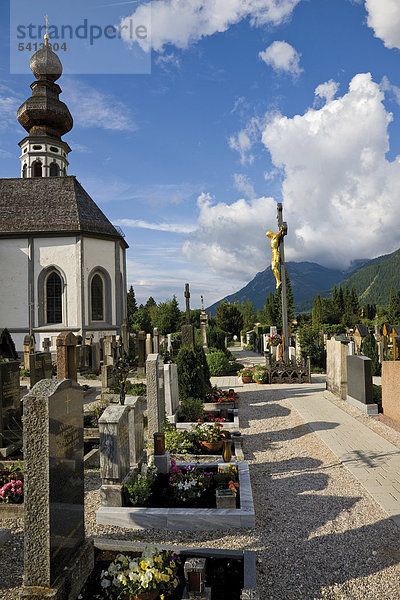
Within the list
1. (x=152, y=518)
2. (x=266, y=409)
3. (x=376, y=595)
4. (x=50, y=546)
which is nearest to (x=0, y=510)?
(x=152, y=518)

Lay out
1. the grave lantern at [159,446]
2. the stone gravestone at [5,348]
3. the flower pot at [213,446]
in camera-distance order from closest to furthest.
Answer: the grave lantern at [159,446]
the flower pot at [213,446]
the stone gravestone at [5,348]

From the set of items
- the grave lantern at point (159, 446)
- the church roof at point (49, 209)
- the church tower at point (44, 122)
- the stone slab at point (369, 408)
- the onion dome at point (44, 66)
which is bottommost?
the stone slab at point (369, 408)

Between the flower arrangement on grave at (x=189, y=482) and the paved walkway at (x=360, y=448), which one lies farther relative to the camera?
the paved walkway at (x=360, y=448)

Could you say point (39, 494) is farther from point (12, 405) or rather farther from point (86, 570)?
point (12, 405)

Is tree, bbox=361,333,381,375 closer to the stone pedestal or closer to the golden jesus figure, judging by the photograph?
the golden jesus figure

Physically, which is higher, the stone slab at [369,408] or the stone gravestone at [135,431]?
the stone gravestone at [135,431]

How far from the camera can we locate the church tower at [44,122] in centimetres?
3005

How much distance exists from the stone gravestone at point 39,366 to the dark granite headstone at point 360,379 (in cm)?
934

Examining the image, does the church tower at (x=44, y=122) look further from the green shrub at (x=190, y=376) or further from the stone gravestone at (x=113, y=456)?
the stone gravestone at (x=113, y=456)

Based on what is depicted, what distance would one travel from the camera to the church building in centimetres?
2467

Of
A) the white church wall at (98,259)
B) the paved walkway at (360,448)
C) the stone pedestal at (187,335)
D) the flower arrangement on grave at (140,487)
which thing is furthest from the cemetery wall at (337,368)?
the white church wall at (98,259)

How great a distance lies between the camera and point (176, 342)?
27.8 m

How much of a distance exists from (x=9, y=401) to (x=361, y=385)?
9091 mm

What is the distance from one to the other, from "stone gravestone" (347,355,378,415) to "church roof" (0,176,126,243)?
1946 cm
